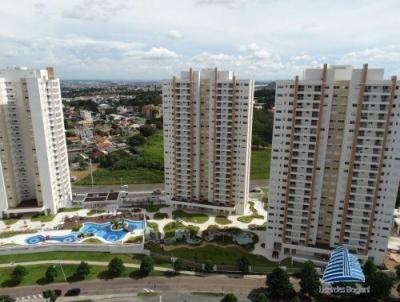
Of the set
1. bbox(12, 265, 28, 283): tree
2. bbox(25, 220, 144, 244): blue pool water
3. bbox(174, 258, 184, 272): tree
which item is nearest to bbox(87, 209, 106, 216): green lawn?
bbox(25, 220, 144, 244): blue pool water

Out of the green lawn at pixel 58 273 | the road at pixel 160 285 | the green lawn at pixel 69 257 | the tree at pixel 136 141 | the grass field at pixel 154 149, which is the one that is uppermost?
the tree at pixel 136 141

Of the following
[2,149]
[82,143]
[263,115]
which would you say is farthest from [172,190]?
[263,115]

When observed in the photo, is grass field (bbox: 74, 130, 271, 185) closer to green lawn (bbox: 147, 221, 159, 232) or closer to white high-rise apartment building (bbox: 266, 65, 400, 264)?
green lawn (bbox: 147, 221, 159, 232)

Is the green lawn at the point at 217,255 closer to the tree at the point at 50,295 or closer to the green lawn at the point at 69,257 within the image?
the green lawn at the point at 69,257

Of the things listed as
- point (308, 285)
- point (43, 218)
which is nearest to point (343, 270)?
point (308, 285)

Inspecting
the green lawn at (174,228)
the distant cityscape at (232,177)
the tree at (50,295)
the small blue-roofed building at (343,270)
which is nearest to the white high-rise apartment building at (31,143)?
the distant cityscape at (232,177)

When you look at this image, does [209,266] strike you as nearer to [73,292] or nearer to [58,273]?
[73,292]
